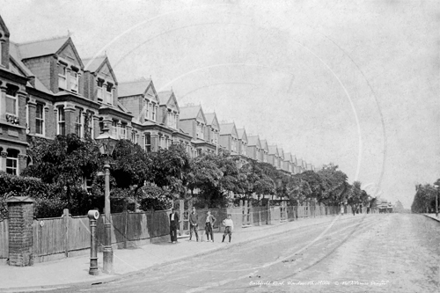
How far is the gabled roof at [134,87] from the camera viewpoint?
37562 mm

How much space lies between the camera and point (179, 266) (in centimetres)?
1568

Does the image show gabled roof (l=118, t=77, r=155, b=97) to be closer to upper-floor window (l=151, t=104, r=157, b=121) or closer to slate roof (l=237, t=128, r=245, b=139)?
upper-floor window (l=151, t=104, r=157, b=121)

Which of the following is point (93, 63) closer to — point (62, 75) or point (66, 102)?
point (62, 75)

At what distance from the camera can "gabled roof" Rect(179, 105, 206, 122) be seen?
48000mm

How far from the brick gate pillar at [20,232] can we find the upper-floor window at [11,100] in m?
9.83

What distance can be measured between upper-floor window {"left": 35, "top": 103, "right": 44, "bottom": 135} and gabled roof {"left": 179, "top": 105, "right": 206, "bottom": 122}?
2268cm

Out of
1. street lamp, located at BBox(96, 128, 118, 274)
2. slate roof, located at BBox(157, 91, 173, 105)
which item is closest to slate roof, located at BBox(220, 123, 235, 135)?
slate roof, located at BBox(157, 91, 173, 105)

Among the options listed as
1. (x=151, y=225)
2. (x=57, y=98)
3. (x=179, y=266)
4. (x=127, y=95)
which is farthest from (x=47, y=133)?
(x=179, y=266)

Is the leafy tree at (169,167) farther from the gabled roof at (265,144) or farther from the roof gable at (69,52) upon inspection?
the gabled roof at (265,144)

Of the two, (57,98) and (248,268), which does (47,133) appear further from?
(248,268)

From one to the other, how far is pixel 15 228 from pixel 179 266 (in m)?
5.92

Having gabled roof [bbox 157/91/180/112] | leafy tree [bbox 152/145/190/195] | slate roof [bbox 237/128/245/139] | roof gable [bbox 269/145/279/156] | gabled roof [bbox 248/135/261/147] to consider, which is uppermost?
gabled roof [bbox 157/91/180/112]

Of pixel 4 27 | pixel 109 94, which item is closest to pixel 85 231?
pixel 4 27

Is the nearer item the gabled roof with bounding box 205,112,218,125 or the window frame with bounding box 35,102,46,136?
the window frame with bounding box 35,102,46,136
